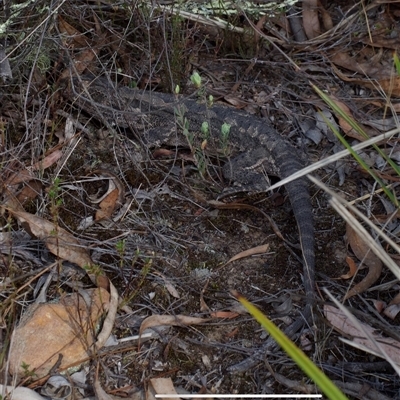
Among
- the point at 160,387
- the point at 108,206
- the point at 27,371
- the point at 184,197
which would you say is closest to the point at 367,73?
the point at 184,197

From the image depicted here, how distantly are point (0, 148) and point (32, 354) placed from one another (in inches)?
64.5

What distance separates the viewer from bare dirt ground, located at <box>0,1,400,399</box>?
3.60 metres

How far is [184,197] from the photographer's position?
4582mm

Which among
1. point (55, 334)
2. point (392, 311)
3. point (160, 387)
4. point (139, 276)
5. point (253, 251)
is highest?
point (55, 334)

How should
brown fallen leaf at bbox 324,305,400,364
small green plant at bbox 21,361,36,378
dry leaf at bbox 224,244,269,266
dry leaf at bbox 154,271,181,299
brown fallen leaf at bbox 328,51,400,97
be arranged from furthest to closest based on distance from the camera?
1. brown fallen leaf at bbox 328,51,400,97
2. dry leaf at bbox 224,244,269,266
3. dry leaf at bbox 154,271,181,299
4. brown fallen leaf at bbox 324,305,400,364
5. small green plant at bbox 21,361,36,378

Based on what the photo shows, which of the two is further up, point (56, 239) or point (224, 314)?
point (56, 239)

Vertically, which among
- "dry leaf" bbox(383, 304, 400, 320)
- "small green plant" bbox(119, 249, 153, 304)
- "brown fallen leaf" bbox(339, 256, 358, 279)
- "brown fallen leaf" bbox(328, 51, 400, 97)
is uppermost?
"small green plant" bbox(119, 249, 153, 304)

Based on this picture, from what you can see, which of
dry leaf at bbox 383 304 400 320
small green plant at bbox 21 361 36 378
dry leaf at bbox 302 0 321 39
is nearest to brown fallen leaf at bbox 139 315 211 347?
small green plant at bbox 21 361 36 378

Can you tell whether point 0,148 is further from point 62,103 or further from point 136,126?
point 136,126

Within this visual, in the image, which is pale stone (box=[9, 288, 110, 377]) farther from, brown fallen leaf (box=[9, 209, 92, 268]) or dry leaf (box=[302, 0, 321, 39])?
dry leaf (box=[302, 0, 321, 39])

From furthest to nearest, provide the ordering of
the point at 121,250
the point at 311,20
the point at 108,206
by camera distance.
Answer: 1. the point at 311,20
2. the point at 108,206
3. the point at 121,250

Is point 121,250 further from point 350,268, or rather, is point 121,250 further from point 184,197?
point 350,268

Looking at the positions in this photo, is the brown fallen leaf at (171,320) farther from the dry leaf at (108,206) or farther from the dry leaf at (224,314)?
the dry leaf at (108,206)

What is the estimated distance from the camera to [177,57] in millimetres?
5039
